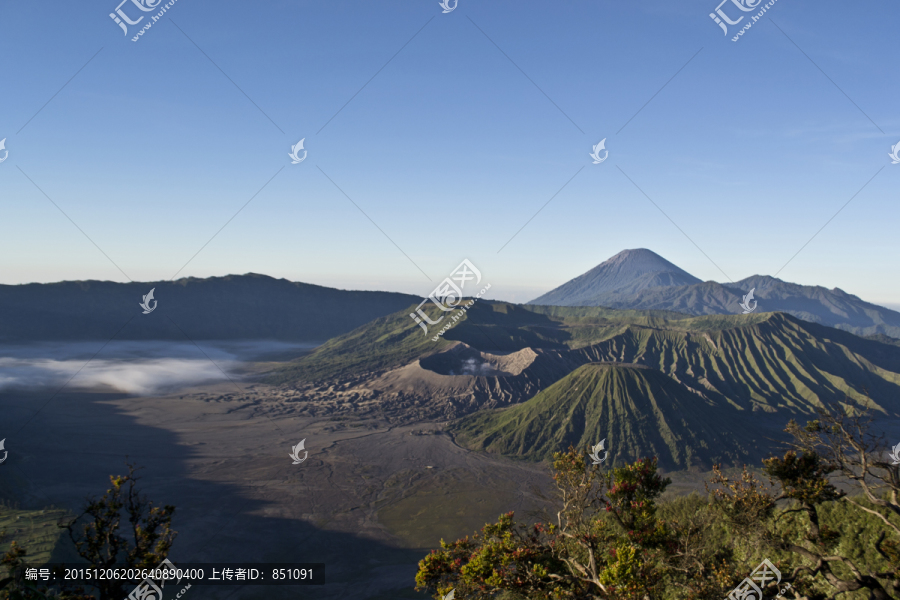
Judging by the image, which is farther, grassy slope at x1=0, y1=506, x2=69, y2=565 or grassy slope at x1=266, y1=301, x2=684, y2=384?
grassy slope at x1=266, y1=301, x2=684, y2=384

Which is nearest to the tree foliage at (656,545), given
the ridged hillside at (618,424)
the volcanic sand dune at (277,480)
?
the volcanic sand dune at (277,480)

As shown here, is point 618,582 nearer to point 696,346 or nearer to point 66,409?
point 66,409

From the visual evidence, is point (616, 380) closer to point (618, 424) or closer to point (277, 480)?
point (618, 424)

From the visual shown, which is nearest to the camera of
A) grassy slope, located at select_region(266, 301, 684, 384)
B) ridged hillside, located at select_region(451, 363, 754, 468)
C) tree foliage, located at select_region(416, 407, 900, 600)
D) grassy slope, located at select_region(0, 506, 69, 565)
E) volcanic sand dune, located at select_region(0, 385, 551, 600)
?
tree foliage, located at select_region(416, 407, 900, 600)

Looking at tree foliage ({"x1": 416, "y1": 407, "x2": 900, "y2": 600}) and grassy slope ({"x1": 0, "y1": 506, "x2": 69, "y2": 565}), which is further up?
grassy slope ({"x1": 0, "y1": 506, "x2": 69, "y2": 565})

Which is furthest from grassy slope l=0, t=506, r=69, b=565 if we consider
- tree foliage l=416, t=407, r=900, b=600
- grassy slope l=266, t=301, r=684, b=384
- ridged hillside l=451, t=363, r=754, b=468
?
grassy slope l=266, t=301, r=684, b=384

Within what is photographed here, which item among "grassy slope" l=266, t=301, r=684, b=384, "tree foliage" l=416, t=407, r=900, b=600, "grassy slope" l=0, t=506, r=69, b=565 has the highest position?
"grassy slope" l=266, t=301, r=684, b=384

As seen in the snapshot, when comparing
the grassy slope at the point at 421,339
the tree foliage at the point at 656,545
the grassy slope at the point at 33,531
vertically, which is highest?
the grassy slope at the point at 421,339

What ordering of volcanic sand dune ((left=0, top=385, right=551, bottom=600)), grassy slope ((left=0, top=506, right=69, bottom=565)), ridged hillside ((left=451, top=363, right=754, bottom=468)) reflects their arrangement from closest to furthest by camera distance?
1. grassy slope ((left=0, top=506, right=69, bottom=565))
2. volcanic sand dune ((left=0, top=385, right=551, bottom=600))
3. ridged hillside ((left=451, top=363, right=754, bottom=468))

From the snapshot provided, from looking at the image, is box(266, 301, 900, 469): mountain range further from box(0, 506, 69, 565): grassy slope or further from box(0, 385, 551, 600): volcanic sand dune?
box(0, 506, 69, 565): grassy slope

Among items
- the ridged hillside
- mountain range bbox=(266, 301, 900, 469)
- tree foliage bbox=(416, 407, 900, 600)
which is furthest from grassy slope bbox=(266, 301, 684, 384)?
tree foliage bbox=(416, 407, 900, 600)

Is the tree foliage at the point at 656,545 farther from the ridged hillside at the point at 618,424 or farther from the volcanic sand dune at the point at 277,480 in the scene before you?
the ridged hillside at the point at 618,424

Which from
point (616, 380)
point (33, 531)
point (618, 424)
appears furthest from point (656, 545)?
point (616, 380)
